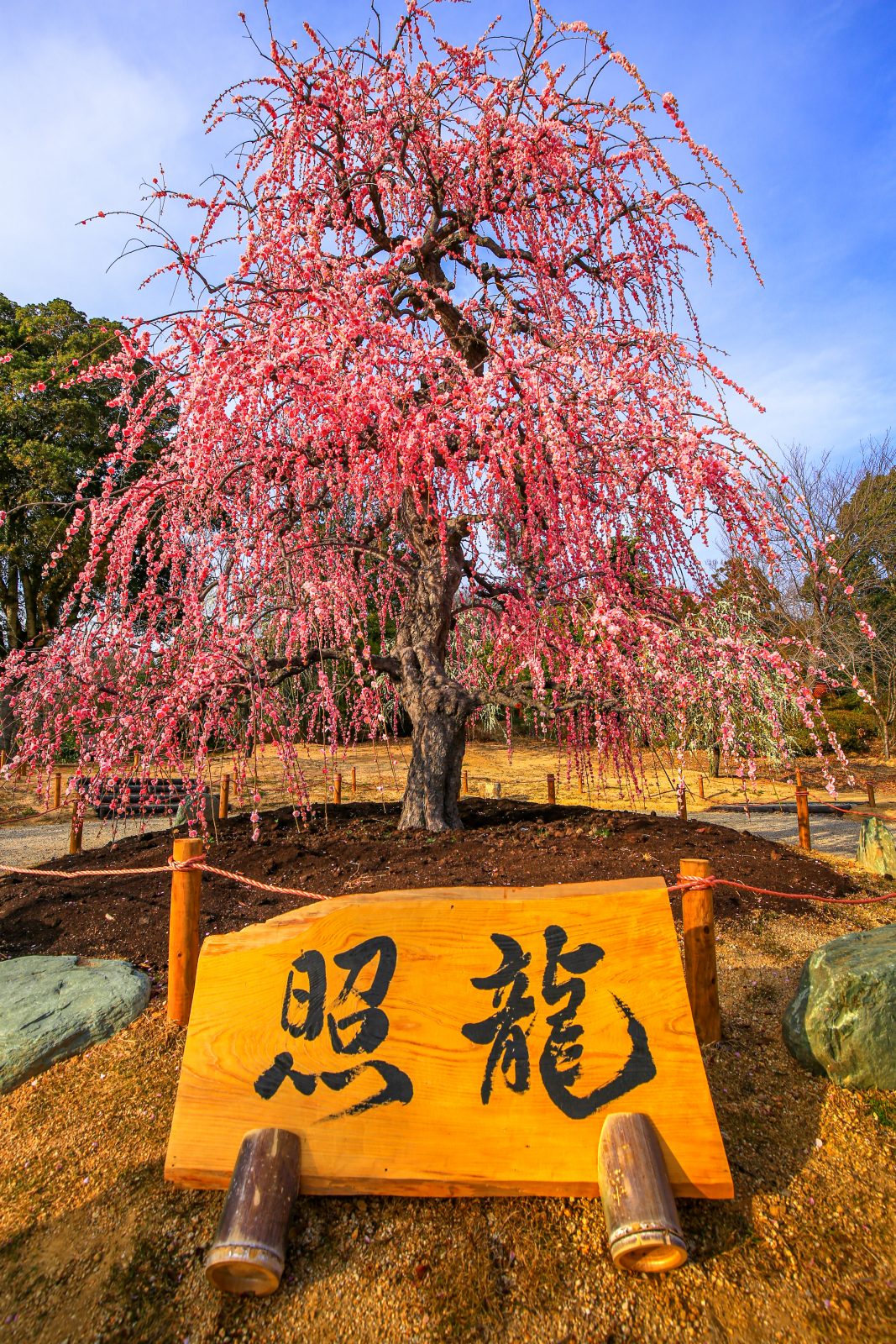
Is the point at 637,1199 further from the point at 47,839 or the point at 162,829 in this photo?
the point at 47,839

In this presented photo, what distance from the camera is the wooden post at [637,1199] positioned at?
1.53 m

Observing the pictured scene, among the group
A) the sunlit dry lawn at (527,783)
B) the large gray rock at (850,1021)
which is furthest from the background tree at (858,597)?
the large gray rock at (850,1021)

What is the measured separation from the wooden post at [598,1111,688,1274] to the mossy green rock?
5.50 metres

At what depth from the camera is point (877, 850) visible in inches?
247

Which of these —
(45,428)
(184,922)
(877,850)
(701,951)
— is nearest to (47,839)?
(184,922)

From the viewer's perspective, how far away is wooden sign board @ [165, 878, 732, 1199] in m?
1.73

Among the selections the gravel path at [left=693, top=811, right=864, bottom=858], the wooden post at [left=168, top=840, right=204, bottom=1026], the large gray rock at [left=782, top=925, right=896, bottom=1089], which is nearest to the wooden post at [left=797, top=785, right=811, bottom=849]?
the gravel path at [left=693, top=811, right=864, bottom=858]

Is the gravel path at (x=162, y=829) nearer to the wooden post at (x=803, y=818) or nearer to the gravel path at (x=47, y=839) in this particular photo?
the gravel path at (x=47, y=839)

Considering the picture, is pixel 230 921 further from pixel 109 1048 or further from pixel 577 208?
pixel 577 208

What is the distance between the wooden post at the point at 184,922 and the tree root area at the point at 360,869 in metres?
0.85

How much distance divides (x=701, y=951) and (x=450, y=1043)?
1139mm

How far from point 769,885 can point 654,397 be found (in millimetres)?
3302

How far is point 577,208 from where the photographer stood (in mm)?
4758

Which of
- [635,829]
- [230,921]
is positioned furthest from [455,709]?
[230,921]
